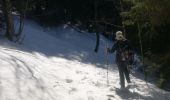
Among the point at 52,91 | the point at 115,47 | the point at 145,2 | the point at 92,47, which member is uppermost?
the point at 145,2

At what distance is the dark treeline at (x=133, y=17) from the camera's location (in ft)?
45.8

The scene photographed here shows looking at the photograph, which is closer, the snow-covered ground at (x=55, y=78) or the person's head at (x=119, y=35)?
the snow-covered ground at (x=55, y=78)

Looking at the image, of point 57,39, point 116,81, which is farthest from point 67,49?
point 116,81

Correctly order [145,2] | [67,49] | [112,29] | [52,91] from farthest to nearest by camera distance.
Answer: [112,29] < [67,49] < [145,2] < [52,91]

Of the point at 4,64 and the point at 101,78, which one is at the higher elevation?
the point at 4,64

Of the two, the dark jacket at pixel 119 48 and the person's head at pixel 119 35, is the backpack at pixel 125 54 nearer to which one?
the dark jacket at pixel 119 48

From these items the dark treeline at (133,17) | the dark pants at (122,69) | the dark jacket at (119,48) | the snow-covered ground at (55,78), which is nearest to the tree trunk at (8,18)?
the dark treeline at (133,17)

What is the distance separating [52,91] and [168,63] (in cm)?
396

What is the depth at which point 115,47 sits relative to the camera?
14234mm

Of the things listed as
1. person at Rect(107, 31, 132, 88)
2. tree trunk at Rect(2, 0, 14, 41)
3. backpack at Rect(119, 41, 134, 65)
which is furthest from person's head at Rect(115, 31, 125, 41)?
tree trunk at Rect(2, 0, 14, 41)

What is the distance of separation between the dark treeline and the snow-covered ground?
3.69 feet

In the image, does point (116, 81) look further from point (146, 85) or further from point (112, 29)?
point (112, 29)

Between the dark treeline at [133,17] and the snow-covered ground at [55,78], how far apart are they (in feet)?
3.69

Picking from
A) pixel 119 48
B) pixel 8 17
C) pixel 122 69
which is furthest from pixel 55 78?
pixel 8 17
